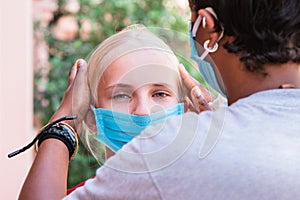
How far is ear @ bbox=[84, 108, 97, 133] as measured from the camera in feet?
5.55

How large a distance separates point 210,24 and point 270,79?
157mm

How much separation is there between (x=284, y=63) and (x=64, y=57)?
4.12m

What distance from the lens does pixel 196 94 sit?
160 cm

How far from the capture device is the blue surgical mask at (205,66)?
52.9 inches

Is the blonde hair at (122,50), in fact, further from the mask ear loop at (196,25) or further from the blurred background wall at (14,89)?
the blurred background wall at (14,89)

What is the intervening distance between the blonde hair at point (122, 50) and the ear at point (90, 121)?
0.02 metres

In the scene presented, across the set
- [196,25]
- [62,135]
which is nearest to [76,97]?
[62,135]

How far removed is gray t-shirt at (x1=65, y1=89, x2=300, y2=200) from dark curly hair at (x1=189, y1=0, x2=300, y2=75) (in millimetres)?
69

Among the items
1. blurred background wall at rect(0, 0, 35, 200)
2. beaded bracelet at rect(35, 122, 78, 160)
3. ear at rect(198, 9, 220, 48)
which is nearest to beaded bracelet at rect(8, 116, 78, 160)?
beaded bracelet at rect(35, 122, 78, 160)

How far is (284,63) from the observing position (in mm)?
1235

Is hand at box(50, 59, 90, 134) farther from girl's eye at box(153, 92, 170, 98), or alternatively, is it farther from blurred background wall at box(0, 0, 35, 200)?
blurred background wall at box(0, 0, 35, 200)

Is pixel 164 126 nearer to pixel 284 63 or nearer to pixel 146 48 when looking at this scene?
pixel 284 63

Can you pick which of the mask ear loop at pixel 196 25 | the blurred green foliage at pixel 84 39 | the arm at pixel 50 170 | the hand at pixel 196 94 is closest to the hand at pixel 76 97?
the arm at pixel 50 170

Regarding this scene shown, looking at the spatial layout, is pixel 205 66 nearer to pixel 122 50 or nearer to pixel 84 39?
pixel 122 50
